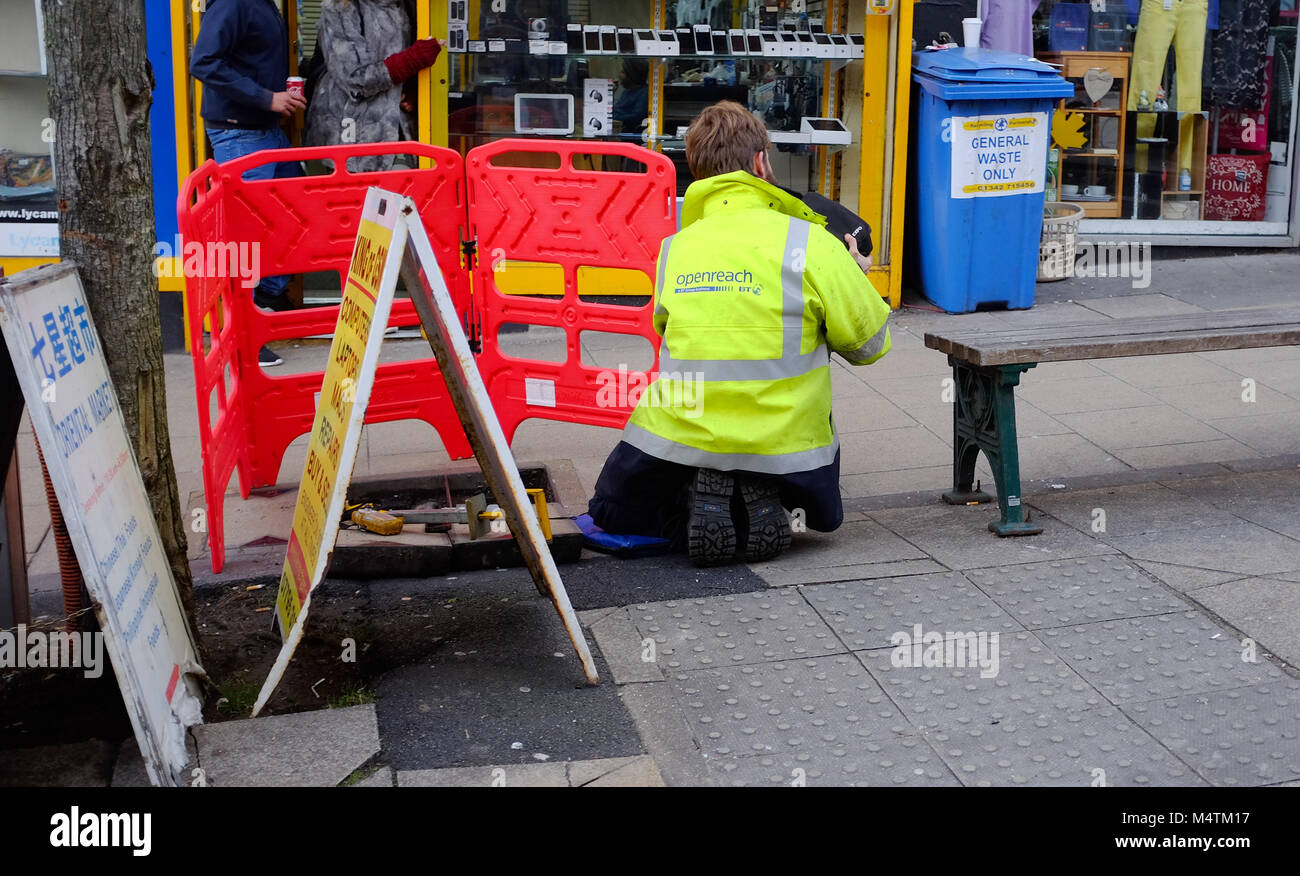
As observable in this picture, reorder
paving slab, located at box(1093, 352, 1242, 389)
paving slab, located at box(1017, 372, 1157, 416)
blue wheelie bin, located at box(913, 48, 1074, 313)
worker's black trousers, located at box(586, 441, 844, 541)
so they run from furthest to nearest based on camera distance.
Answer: blue wheelie bin, located at box(913, 48, 1074, 313) < paving slab, located at box(1093, 352, 1242, 389) < paving slab, located at box(1017, 372, 1157, 416) < worker's black trousers, located at box(586, 441, 844, 541)

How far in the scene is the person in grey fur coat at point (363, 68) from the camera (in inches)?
300

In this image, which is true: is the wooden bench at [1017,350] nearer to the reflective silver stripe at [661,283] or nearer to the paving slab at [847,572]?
the paving slab at [847,572]

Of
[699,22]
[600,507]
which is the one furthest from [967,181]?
[600,507]

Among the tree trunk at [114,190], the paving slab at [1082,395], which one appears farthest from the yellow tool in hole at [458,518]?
the paving slab at [1082,395]

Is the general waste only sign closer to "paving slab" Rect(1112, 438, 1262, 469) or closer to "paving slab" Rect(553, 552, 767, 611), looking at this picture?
"paving slab" Rect(1112, 438, 1262, 469)

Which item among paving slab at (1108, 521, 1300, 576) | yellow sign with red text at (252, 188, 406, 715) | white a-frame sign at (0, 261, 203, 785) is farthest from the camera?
paving slab at (1108, 521, 1300, 576)

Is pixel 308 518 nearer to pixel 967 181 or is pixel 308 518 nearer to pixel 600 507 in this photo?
pixel 600 507

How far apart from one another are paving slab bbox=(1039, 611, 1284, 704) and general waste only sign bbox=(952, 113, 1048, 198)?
4.30m

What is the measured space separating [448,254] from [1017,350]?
7.40ft

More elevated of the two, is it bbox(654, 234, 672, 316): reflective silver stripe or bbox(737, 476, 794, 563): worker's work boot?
bbox(654, 234, 672, 316): reflective silver stripe

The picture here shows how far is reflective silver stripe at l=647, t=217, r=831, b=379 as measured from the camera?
14.9 ft

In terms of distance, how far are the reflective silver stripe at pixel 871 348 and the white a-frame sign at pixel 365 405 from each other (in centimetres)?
136

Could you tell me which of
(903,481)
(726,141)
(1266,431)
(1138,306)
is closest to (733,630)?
(726,141)

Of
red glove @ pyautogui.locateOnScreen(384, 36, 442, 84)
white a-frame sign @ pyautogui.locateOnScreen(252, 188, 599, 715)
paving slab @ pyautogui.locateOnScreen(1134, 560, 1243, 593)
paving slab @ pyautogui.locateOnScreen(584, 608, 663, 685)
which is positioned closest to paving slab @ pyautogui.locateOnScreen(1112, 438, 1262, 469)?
→ paving slab @ pyautogui.locateOnScreen(1134, 560, 1243, 593)
